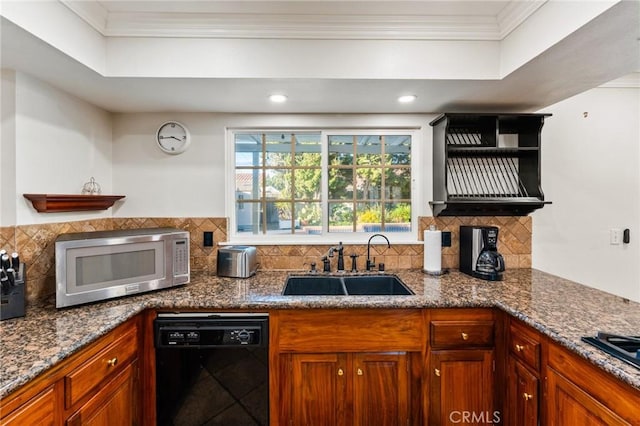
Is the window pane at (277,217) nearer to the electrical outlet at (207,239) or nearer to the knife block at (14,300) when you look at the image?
the electrical outlet at (207,239)

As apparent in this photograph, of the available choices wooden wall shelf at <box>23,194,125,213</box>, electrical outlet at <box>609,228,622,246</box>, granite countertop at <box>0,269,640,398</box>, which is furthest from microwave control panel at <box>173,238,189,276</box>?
electrical outlet at <box>609,228,622,246</box>

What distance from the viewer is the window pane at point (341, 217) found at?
7.77 ft

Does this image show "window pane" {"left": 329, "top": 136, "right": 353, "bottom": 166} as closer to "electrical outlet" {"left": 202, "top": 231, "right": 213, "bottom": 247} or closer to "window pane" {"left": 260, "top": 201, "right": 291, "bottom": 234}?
"window pane" {"left": 260, "top": 201, "right": 291, "bottom": 234}

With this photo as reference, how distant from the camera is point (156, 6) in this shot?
1.44 metres

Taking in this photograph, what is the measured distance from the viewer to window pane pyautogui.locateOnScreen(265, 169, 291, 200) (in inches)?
93.0

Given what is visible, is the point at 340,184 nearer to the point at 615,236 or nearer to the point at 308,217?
the point at 308,217

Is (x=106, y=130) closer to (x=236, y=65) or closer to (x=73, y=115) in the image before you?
(x=73, y=115)

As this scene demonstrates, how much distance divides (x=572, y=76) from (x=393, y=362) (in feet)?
6.02

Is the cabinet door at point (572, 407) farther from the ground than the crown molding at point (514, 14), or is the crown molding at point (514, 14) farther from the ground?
the crown molding at point (514, 14)

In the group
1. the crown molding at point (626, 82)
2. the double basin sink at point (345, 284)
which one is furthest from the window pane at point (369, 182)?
the crown molding at point (626, 82)

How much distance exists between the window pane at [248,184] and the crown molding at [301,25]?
102cm

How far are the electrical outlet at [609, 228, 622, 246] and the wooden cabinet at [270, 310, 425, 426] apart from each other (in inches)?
70.8

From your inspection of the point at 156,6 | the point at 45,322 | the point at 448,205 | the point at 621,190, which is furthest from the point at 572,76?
the point at 45,322

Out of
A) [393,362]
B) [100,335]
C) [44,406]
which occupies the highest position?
[100,335]
